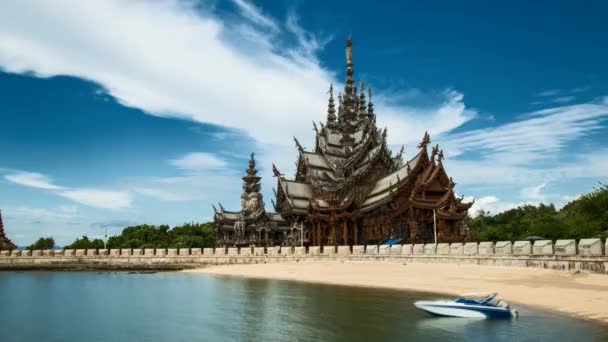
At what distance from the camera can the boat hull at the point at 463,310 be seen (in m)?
16.4

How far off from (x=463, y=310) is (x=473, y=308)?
0.37 metres

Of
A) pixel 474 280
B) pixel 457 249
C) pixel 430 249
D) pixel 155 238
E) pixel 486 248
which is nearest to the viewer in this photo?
pixel 474 280

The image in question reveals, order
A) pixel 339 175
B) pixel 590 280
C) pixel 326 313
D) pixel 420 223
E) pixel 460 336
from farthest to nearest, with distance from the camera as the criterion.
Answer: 1. pixel 339 175
2. pixel 420 223
3. pixel 590 280
4. pixel 326 313
5. pixel 460 336

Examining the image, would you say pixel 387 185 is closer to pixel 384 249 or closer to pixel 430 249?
pixel 384 249

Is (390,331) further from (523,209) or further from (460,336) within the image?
(523,209)

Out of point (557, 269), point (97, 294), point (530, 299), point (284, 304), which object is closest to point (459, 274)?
point (557, 269)

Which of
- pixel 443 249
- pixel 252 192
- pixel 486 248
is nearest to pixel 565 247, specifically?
pixel 486 248

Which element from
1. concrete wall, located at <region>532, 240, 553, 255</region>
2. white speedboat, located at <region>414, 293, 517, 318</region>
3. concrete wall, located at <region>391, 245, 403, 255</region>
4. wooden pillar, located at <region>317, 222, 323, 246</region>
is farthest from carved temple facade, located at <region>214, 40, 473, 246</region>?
white speedboat, located at <region>414, 293, 517, 318</region>

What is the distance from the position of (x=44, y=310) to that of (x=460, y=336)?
19592mm

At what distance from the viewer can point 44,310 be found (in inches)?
883

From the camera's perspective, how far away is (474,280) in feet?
78.5

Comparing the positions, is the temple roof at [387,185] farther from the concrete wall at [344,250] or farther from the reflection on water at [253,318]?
the reflection on water at [253,318]

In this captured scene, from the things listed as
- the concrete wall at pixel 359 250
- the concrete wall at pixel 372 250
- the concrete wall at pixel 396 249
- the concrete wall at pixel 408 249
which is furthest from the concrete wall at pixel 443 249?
the concrete wall at pixel 359 250

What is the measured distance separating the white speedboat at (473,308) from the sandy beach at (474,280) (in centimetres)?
248
